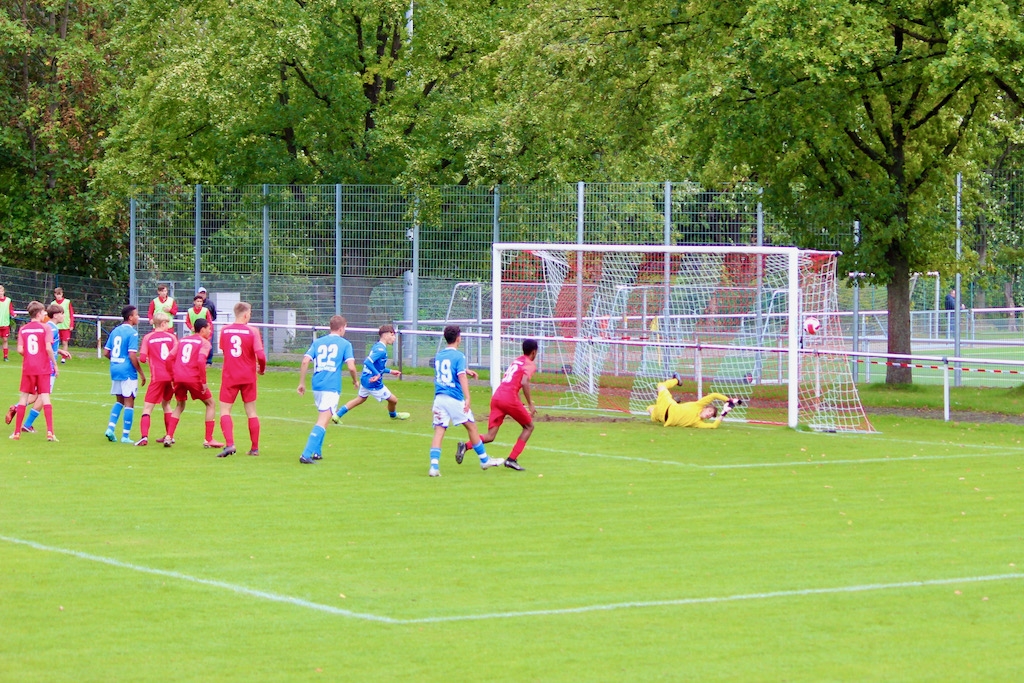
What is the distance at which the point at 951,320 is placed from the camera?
1307 inches

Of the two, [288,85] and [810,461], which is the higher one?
[288,85]

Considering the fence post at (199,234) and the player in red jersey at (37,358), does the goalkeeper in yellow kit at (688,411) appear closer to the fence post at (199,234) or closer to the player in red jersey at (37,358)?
the player in red jersey at (37,358)

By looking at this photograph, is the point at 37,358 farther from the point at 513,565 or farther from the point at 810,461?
the point at 513,565

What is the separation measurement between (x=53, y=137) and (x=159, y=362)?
24.8m

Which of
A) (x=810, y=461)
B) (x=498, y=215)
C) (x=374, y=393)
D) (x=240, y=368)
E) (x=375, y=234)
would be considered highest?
(x=498, y=215)

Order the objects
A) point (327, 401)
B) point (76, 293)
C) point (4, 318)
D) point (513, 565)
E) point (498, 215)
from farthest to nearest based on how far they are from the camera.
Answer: point (76, 293) < point (4, 318) < point (498, 215) < point (327, 401) < point (513, 565)

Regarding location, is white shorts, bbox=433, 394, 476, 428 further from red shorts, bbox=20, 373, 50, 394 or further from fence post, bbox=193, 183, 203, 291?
fence post, bbox=193, 183, 203, 291

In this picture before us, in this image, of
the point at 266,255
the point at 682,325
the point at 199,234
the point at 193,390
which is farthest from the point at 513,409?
the point at 199,234

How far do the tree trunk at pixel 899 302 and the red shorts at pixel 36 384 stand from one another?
47.8 feet

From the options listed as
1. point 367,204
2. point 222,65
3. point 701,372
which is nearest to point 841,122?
point 701,372

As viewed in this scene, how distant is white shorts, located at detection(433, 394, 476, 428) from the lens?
15602mm

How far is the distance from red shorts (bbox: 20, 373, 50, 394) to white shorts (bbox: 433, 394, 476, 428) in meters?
5.84

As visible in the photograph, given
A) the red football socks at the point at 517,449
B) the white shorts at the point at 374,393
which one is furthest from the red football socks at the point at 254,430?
the white shorts at the point at 374,393

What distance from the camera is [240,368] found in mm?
17375
